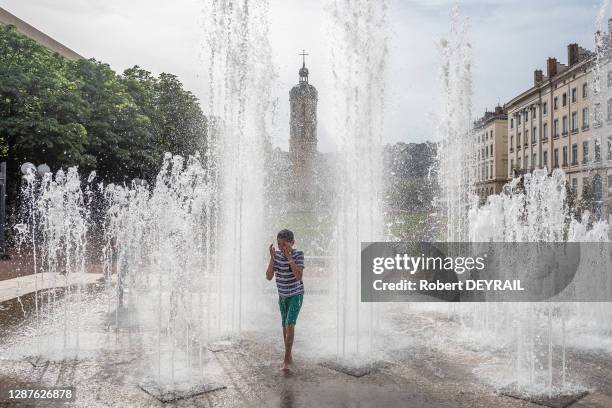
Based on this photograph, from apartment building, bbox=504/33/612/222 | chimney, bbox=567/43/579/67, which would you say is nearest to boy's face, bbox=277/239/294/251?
apartment building, bbox=504/33/612/222

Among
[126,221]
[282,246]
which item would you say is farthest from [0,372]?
[126,221]

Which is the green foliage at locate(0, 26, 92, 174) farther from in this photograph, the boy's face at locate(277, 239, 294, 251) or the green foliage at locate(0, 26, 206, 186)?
the boy's face at locate(277, 239, 294, 251)

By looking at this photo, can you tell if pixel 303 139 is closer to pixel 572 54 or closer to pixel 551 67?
pixel 551 67

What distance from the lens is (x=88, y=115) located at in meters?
22.5

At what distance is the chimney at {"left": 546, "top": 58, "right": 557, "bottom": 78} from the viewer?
4816 centimetres

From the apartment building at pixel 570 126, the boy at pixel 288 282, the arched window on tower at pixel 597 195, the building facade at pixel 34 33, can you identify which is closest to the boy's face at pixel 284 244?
the boy at pixel 288 282

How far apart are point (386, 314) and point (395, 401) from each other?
3.77 m

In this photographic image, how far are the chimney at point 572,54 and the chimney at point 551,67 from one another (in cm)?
273

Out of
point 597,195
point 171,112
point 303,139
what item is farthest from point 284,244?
point 303,139

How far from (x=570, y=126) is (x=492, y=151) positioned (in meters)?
22.5

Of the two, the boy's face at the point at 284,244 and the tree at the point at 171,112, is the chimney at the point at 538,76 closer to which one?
the tree at the point at 171,112

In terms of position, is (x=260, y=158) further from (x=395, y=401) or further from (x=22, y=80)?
(x=22, y=80)

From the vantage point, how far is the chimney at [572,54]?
44.3 metres

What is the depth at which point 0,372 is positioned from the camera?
5.24m
